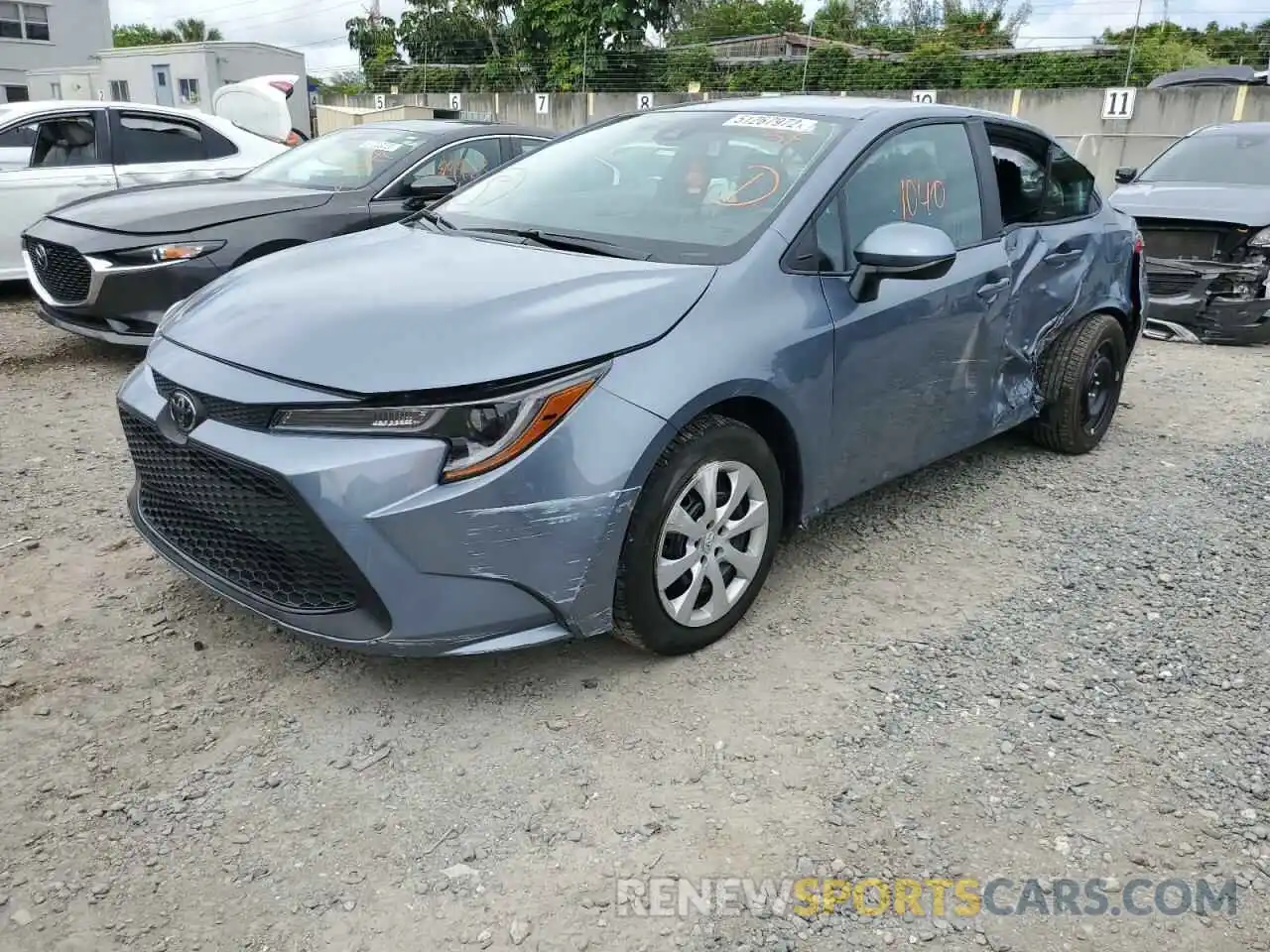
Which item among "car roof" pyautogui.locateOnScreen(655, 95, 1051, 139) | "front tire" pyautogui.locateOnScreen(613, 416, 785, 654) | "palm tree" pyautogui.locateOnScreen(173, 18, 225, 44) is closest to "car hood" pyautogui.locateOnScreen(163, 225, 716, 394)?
"front tire" pyautogui.locateOnScreen(613, 416, 785, 654)

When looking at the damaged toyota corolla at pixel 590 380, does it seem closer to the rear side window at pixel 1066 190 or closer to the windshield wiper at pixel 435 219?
the windshield wiper at pixel 435 219

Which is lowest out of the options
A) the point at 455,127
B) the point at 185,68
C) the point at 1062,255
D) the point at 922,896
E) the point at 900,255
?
the point at 922,896

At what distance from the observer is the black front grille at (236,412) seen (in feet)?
8.25

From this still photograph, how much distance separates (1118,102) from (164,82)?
71.8 feet

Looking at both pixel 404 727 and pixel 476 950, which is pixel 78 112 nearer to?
pixel 404 727

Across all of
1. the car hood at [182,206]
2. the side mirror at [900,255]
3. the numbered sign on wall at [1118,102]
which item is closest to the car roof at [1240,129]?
the side mirror at [900,255]

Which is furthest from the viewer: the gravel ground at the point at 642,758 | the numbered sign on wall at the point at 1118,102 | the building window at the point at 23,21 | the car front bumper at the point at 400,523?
the building window at the point at 23,21

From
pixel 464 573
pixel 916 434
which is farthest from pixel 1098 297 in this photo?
pixel 464 573

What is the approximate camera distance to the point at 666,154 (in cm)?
361

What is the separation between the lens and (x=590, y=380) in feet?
8.46

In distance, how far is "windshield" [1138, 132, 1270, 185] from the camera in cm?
794

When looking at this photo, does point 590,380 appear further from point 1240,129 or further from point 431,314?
point 1240,129

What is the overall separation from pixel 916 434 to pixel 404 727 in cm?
209

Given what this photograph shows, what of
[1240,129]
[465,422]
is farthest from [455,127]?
[1240,129]
